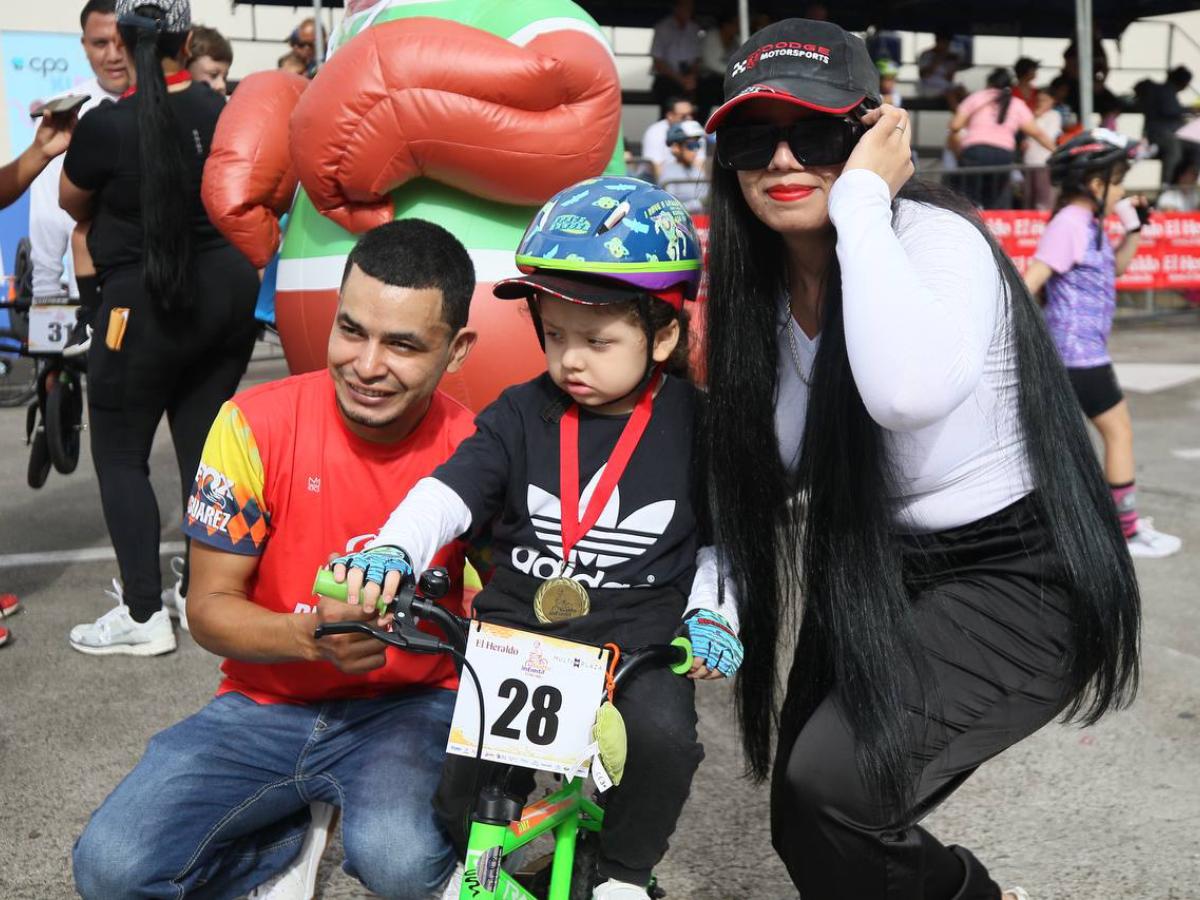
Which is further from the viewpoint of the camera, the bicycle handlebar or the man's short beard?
the man's short beard

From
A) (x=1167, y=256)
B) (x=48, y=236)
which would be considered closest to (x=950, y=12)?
(x=1167, y=256)

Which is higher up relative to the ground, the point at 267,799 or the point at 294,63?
the point at 294,63

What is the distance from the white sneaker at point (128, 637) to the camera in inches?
188

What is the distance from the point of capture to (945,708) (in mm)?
2334

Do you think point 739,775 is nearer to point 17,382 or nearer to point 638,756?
point 638,756

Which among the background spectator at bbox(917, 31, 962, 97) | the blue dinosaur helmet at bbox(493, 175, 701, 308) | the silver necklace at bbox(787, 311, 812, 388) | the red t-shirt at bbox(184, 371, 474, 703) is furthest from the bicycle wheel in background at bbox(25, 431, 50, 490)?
the background spectator at bbox(917, 31, 962, 97)

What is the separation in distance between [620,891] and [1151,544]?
4.57 m

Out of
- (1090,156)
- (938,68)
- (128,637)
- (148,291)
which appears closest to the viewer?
(148,291)

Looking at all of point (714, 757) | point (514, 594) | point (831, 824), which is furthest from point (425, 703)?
point (714, 757)

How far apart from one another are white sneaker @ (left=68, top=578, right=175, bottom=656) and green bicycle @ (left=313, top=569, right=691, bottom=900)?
2732 millimetres

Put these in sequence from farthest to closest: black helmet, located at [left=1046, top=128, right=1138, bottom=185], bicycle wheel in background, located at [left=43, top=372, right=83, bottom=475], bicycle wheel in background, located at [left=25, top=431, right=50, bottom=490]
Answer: bicycle wheel in background, located at [left=25, top=431, right=50, bottom=490], bicycle wheel in background, located at [left=43, top=372, right=83, bottom=475], black helmet, located at [left=1046, top=128, right=1138, bottom=185]

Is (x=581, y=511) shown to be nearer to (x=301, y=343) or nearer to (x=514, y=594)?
(x=514, y=594)

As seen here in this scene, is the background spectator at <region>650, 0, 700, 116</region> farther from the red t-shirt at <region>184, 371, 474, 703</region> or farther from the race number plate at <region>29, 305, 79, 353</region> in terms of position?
the red t-shirt at <region>184, 371, 474, 703</region>

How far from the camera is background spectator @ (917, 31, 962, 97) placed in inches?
643
